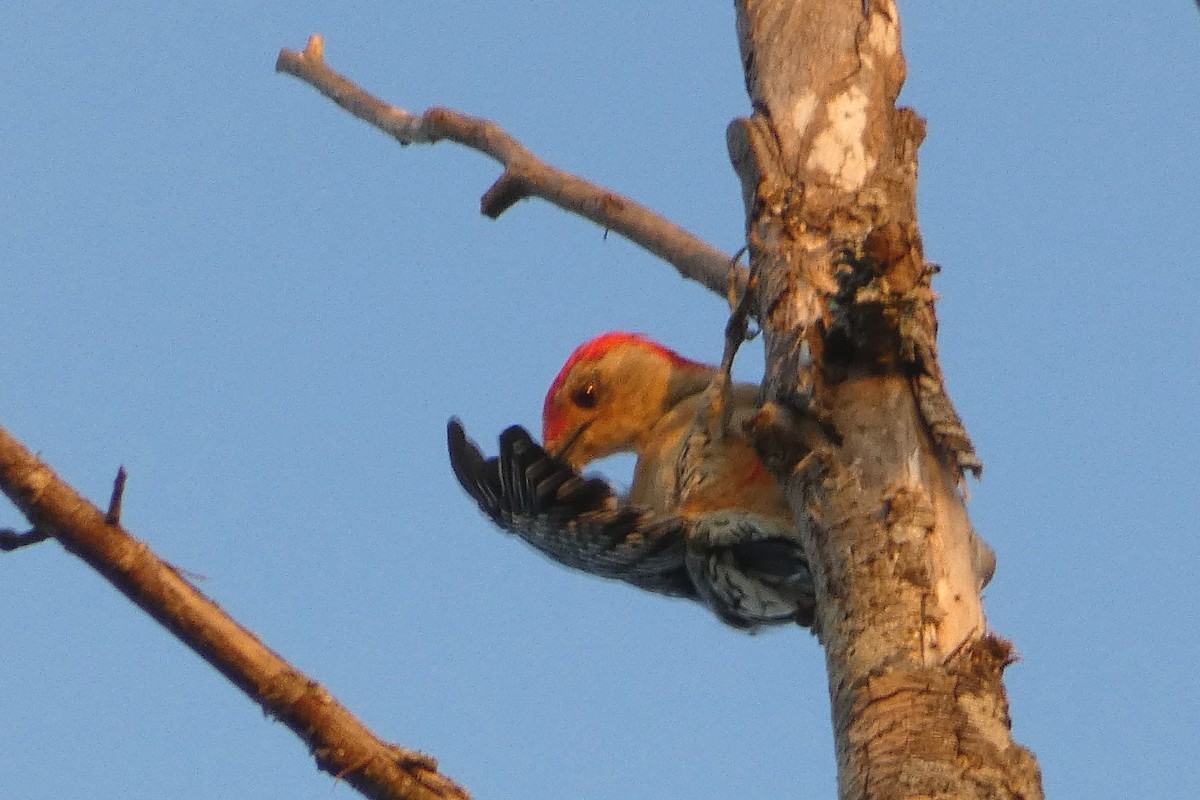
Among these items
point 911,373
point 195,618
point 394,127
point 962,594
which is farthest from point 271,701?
point 394,127

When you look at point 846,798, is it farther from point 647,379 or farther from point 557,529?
point 647,379

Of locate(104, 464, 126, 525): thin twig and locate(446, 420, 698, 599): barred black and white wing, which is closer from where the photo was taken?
locate(104, 464, 126, 525): thin twig

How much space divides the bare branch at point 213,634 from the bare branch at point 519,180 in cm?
268

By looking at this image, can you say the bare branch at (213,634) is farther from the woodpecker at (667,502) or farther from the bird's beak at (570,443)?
the bird's beak at (570,443)

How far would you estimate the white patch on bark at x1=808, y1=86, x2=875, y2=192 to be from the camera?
4.25 metres

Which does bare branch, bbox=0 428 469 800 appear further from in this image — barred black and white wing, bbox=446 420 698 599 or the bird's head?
the bird's head

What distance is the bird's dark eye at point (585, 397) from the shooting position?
6.27 metres

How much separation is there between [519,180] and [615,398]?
90 cm

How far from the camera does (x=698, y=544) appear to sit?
17.0 ft

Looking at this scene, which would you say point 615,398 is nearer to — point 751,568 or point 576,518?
point 576,518

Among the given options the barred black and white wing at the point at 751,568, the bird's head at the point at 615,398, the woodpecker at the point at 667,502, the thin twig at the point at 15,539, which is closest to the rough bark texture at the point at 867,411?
the barred black and white wing at the point at 751,568

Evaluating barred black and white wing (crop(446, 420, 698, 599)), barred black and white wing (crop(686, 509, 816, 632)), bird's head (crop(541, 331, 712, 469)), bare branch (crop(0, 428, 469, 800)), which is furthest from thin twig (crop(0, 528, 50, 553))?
bird's head (crop(541, 331, 712, 469))

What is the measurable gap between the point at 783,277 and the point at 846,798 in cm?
153

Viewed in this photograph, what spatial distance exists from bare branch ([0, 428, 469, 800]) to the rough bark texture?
34.3 inches
